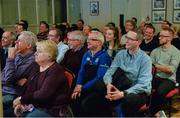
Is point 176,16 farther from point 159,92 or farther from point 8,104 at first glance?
point 8,104

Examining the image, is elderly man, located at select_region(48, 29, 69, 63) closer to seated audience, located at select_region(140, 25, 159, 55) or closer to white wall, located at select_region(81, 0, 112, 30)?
seated audience, located at select_region(140, 25, 159, 55)

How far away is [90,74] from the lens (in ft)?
10.8

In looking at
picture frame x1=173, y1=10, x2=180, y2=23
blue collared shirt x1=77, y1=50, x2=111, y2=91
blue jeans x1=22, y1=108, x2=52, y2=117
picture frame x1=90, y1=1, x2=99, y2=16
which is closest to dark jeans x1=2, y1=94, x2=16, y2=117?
blue jeans x1=22, y1=108, x2=52, y2=117

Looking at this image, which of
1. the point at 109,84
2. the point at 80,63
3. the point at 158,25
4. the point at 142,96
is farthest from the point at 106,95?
the point at 158,25

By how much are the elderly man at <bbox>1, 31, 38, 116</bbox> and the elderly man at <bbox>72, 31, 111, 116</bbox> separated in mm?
626

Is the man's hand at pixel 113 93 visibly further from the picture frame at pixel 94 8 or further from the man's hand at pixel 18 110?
the picture frame at pixel 94 8

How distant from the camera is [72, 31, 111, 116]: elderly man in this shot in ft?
10.5

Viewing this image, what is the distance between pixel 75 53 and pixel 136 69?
828 mm

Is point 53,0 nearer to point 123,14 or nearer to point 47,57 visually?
point 123,14

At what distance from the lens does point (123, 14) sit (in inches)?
301

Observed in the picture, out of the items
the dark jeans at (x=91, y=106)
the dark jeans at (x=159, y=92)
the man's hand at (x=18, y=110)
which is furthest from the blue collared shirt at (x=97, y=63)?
the man's hand at (x=18, y=110)

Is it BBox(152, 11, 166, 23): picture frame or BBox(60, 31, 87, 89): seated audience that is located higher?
BBox(152, 11, 166, 23): picture frame

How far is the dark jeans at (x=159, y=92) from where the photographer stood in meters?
3.36

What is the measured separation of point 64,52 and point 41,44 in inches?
41.4
